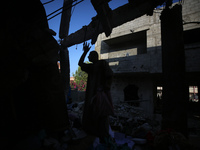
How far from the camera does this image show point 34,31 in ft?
5.24

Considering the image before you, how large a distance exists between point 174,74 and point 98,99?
198cm

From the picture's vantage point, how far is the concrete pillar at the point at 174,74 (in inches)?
96.9

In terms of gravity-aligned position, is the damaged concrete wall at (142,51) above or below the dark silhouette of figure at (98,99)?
above

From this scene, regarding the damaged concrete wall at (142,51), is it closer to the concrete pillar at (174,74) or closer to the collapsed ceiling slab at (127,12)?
the concrete pillar at (174,74)

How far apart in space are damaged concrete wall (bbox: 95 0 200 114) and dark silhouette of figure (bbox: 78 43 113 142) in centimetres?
685

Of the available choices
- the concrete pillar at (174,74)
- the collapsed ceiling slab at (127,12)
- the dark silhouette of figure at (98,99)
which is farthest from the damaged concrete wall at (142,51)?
the dark silhouette of figure at (98,99)

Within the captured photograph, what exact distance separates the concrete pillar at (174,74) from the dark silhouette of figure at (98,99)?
1.51 meters

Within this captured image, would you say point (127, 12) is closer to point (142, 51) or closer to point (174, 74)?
point (174, 74)

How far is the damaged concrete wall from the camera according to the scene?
720 centimetres

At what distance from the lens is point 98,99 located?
2.11 metres

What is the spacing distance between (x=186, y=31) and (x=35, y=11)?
943 cm

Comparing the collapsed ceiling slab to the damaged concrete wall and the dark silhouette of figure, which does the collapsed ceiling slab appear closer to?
the dark silhouette of figure

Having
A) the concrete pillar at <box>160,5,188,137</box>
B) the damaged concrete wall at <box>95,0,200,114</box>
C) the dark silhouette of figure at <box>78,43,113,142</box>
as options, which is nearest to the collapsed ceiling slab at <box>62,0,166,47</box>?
the concrete pillar at <box>160,5,188,137</box>

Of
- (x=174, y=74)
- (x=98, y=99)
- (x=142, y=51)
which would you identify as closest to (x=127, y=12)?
(x=174, y=74)
